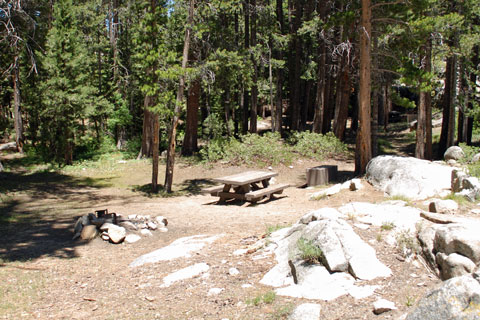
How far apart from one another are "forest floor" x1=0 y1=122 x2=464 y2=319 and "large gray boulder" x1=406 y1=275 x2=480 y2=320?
0.46 metres

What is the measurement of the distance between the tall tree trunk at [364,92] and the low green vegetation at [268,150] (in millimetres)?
6017

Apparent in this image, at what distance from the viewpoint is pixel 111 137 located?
29.9 metres

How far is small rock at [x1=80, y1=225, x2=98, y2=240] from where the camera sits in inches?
338

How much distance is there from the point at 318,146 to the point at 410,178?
10830 millimetres

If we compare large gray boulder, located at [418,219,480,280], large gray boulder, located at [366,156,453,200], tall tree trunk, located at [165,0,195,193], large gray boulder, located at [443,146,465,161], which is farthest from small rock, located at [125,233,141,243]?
large gray boulder, located at [443,146,465,161]

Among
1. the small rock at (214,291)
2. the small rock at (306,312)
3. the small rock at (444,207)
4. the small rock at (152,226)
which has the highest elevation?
the small rock at (444,207)

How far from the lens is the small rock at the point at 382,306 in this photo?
13.5ft

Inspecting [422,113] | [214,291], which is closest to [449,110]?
[422,113]

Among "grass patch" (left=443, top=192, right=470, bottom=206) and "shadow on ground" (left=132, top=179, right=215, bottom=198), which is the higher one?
"grass patch" (left=443, top=192, right=470, bottom=206)

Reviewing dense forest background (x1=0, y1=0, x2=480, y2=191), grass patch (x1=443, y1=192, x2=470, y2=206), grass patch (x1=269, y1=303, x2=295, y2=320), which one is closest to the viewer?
grass patch (x1=269, y1=303, x2=295, y2=320)

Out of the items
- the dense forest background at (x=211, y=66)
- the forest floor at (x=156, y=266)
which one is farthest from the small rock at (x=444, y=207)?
the dense forest background at (x=211, y=66)

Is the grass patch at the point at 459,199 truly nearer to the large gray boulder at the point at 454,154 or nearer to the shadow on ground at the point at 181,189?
the large gray boulder at the point at 454,154

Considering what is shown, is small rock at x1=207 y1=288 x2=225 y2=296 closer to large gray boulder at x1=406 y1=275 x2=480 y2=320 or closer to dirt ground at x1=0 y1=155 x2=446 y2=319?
dirt ground at x1=0 y1=155 x2=446 y2=319

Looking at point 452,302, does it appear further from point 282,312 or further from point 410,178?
point 410,178
